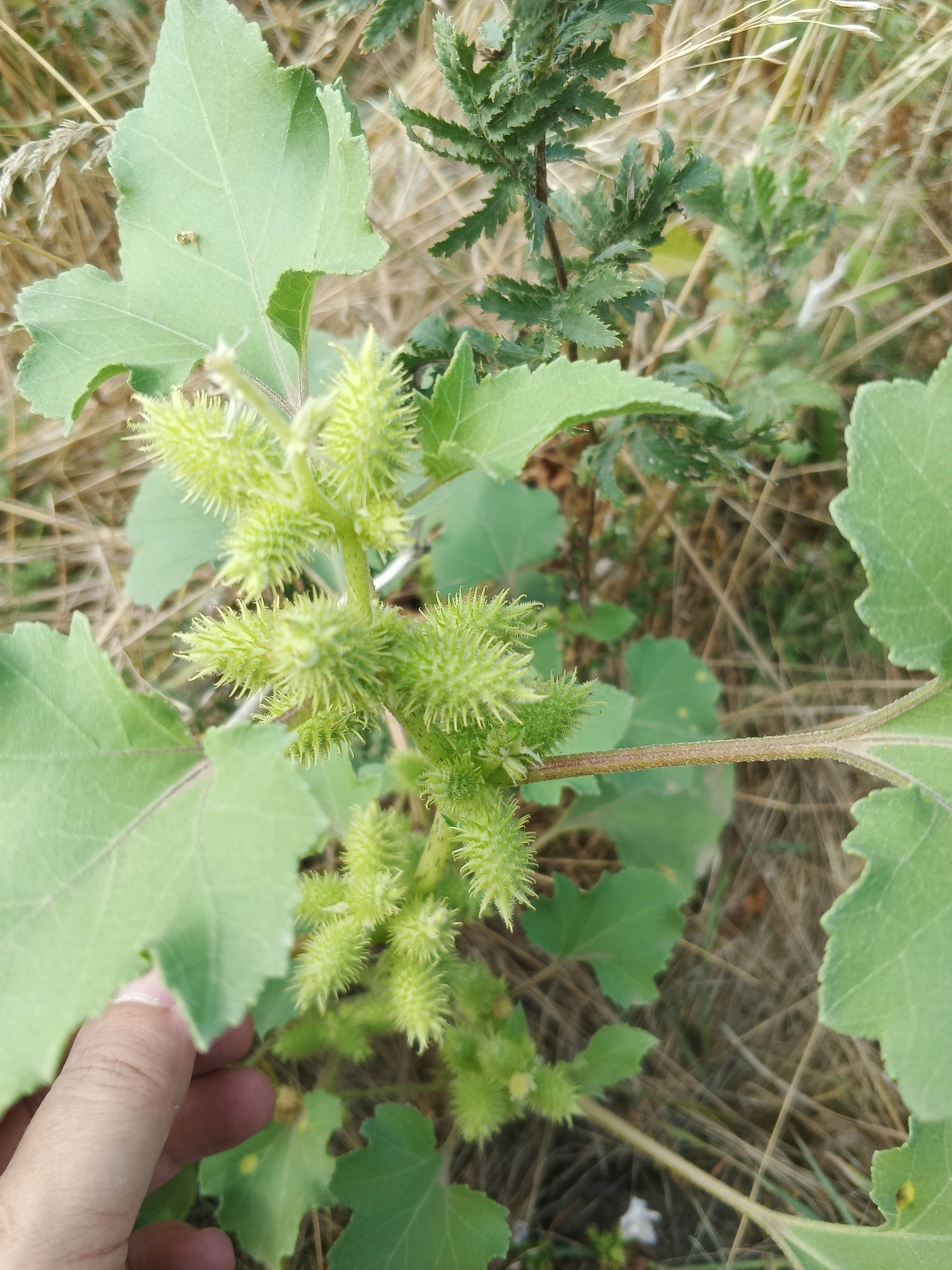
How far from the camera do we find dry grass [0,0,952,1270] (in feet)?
7.79

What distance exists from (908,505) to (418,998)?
100cm

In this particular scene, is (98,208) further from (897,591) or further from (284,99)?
(897,591)

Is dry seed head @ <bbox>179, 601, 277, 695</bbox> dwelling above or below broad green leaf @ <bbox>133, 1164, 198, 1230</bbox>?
above

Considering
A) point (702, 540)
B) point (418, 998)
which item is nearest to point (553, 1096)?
point (418, 998)

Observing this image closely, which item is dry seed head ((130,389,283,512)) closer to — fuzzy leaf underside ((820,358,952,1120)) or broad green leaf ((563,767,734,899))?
fuzzy leaf underside ((820,358,952,1120))

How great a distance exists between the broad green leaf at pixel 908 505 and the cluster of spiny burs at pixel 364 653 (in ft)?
1.40

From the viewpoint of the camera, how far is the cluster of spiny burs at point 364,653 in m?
0.93

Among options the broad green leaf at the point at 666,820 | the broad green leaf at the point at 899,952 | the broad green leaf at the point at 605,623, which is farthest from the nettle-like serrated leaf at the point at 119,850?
the broad green leaf at the point at 666,820

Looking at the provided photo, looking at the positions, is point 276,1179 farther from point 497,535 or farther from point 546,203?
point 546,203

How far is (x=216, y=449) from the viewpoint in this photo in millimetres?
944

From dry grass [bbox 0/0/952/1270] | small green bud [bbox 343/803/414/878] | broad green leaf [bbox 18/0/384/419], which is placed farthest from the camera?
dry grass [bbox 0/0/952/1270]

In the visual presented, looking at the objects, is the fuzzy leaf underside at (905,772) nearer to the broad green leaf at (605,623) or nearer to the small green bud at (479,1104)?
the small green bud at (479,1104)

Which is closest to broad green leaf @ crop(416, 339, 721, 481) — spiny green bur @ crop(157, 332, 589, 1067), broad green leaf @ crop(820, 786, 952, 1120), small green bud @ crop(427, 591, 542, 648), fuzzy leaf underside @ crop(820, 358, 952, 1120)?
spiny green bur @ crop(157, 332, 589, 1067)

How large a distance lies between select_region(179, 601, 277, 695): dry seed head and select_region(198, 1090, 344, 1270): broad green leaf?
116cm
